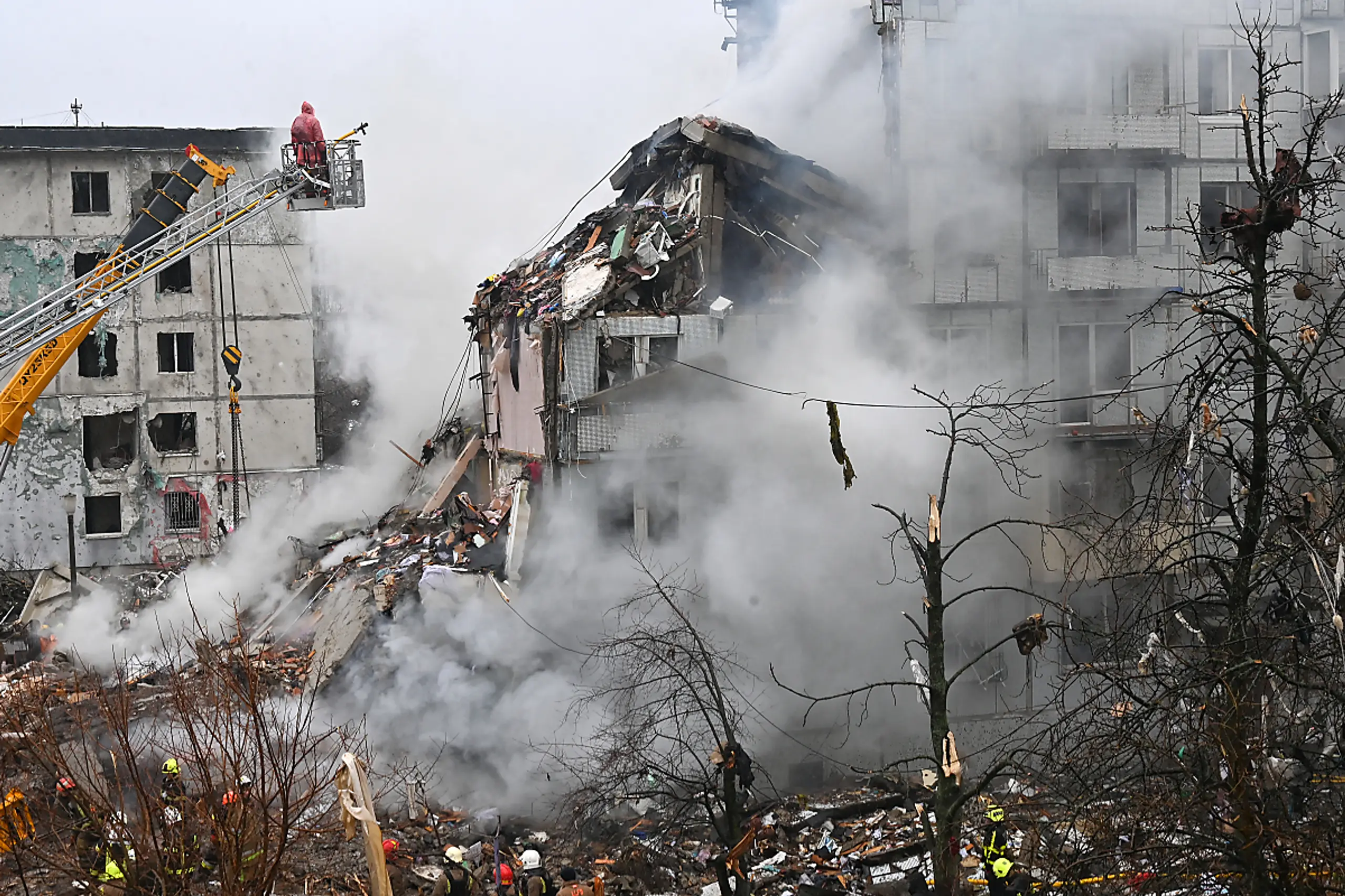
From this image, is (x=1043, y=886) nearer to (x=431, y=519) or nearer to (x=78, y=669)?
(x=431, y=519)

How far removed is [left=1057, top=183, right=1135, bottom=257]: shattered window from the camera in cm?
2050

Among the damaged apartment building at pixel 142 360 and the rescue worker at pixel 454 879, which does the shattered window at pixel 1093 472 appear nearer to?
the rescue worker at pixel 454 879

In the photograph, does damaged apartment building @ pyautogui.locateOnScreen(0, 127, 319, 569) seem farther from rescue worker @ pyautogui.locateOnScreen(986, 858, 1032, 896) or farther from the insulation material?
rescue worker @ pyautogui.locateOnScreen(986, 858, 1032, 896)

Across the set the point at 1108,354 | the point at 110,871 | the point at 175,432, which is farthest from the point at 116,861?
the point at 175,432

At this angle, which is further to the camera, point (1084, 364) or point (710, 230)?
point (1084, 364)

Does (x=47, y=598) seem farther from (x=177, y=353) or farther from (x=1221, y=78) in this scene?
(x=1221, y=78)

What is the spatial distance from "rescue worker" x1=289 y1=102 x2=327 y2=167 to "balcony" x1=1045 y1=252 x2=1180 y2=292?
1186 centimetres

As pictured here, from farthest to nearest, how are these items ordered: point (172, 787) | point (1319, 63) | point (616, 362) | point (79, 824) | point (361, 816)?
point (1319, 63) → point (616, 362) → point (172, 787) → point (79, 824) → point (361, 816)

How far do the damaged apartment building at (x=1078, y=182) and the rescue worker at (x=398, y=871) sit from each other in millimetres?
10711

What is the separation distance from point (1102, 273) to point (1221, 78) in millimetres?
3915

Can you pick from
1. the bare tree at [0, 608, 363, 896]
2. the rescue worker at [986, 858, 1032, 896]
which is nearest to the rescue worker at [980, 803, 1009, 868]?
the rescue worker at [986, 858, 1032, 896]

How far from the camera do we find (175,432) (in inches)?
1211

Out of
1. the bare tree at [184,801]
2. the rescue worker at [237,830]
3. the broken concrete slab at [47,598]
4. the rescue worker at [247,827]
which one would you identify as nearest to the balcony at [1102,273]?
the bare tree at [184,801]

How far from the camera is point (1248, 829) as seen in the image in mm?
6453
